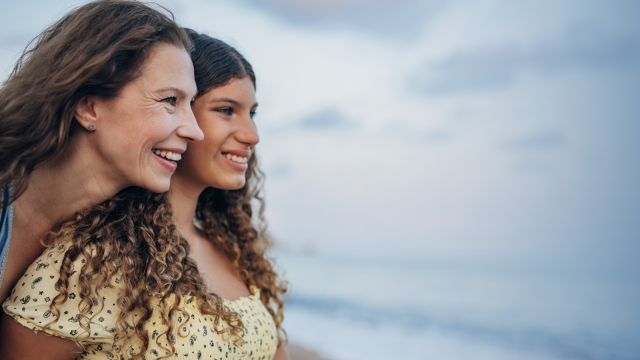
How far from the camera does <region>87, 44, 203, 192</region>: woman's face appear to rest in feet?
5.57

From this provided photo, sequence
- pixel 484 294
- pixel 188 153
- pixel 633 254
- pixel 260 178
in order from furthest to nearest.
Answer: pixel 633 254 → pixel 484 294 → pixel 260 178 → pixel 188 153

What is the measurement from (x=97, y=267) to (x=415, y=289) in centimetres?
1712

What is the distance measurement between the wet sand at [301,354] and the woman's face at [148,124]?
523 centimetres

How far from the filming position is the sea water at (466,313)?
8867mm

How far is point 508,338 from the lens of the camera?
10234mm

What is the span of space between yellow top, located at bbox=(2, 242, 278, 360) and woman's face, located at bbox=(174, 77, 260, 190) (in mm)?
683

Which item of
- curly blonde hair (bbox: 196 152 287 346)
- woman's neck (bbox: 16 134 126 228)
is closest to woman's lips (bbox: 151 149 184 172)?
woman's neck (bbox: 16 134 126 228)

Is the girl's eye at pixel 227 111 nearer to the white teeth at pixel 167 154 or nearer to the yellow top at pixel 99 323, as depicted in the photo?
the white teeth at pixel 167 154

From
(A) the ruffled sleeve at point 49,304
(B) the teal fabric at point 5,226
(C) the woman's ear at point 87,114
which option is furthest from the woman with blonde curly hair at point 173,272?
(C) the woman's ear at point 87,114

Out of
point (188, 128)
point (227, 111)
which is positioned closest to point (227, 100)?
point (227, 111)

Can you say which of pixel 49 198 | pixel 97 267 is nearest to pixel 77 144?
pixel 49 198

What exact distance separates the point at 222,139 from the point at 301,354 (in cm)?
516

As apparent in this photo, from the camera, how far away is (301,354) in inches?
259

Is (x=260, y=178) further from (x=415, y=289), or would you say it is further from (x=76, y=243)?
(x=415, y=289)
